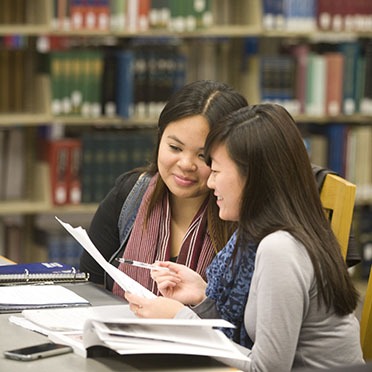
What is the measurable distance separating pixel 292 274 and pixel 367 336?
25.0 inches

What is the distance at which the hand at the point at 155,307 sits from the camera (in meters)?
2.22

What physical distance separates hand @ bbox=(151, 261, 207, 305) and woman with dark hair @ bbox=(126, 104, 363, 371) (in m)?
0.13

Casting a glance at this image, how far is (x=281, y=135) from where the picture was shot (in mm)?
2209

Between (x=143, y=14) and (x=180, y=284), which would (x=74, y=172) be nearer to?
(x=143, y=14)

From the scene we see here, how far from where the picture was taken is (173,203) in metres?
3.03

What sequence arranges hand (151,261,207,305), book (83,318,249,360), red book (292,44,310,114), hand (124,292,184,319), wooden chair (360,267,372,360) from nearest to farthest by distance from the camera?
book (83,318,249,360), hand (124,292,184,319), hand (151,261,207,305), wooden chair (360,267,372,360), red book (292,44,310,114)

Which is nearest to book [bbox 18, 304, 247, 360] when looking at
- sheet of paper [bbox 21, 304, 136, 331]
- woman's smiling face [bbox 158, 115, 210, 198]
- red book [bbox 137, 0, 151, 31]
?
sheet of paper [bbox 21, 304, 136, 331]

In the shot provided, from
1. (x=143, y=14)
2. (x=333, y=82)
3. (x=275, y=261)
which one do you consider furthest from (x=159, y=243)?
(x=333, y=82)

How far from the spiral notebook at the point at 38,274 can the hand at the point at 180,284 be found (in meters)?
0.44

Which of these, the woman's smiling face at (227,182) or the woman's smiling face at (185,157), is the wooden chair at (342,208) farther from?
the woman's smiling face at (227,182)

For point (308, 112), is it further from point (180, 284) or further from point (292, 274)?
point (292, 274)

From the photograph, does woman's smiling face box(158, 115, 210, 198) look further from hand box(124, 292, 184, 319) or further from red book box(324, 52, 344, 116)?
red book box(324, 52, 344, 116)

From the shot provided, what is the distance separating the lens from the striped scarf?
290cm

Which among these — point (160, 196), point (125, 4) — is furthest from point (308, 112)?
point (160, 196)
